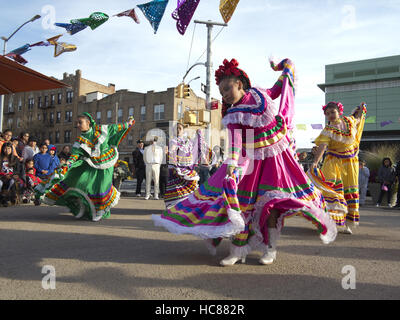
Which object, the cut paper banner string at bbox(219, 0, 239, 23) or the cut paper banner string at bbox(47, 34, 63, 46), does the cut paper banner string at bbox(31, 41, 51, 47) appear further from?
the cut paper banner string at bbox(219, 0, 239, 23)

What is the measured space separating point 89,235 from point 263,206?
2.68 m

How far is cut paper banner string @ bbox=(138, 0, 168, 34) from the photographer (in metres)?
7.16

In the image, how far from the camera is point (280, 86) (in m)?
3.65

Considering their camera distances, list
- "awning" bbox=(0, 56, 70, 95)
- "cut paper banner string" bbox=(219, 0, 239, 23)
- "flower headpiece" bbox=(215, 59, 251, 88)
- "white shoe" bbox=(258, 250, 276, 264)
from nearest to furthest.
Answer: "white shoe" bbox=(258, 250, 276, 264), "flower headpiece" bbox=(215, 59, 251, 88), "cut paper banner string" bbox=(219, 0, 239, 23), "awning" bbox=(0, 56, 70, 95)

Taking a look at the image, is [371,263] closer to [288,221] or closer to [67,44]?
[288,221]

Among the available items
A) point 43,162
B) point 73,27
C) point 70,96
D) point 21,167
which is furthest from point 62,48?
point 70,96

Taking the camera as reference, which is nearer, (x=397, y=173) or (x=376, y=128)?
(x=397, y=173)

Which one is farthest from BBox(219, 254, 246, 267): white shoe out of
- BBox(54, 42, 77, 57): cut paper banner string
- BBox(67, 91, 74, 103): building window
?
BBox(67, 91, 74, 103): building window

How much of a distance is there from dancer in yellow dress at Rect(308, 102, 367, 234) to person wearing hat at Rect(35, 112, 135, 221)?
3.65m

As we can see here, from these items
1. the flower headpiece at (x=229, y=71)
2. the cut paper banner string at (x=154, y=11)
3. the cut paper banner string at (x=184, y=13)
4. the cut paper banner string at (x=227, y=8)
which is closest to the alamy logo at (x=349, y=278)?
the flower headpiece at (x=229, y=71)

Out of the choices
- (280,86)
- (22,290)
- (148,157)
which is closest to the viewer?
(22,290)

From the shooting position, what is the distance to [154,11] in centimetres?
730

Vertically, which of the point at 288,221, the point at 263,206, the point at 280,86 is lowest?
the point at 288,221

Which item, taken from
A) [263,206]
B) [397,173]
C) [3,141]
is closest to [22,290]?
[263,206]
